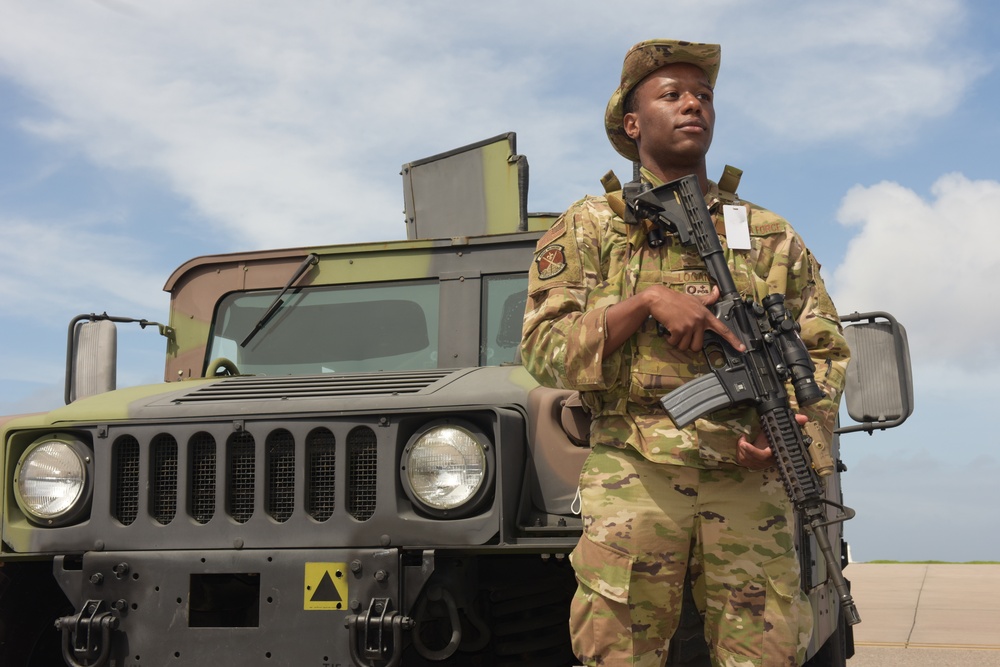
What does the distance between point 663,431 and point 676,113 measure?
71 cm

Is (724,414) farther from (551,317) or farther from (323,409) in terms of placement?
(323,409)

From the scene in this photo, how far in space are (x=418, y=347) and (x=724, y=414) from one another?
1.69 metres

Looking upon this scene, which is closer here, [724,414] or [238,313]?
[724,414]

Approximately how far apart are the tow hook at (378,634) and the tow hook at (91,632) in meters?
0.66

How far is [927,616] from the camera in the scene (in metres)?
8.42

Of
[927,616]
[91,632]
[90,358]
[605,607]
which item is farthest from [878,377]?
[927,616]

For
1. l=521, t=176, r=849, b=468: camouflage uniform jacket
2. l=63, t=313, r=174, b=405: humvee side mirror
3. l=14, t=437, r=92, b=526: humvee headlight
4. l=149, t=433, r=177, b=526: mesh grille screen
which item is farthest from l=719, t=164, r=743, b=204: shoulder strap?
l=63, t=313, r=174, b=405: humvee side mirror

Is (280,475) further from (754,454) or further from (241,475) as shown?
(754,454)

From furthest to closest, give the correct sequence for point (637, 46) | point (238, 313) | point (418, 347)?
point (238, 313), point (418, 347), point (637, 46)

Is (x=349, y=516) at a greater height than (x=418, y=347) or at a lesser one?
lesser

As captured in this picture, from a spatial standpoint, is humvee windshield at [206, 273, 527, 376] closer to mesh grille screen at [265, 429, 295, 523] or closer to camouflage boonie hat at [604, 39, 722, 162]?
mesh grille screen at [265, 429, 295, 523]

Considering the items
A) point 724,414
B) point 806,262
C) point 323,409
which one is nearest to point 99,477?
point 323,409

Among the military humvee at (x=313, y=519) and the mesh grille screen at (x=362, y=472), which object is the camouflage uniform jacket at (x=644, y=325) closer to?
the military humvee at (x=313, y=519)

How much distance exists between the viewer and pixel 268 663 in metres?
3.03
